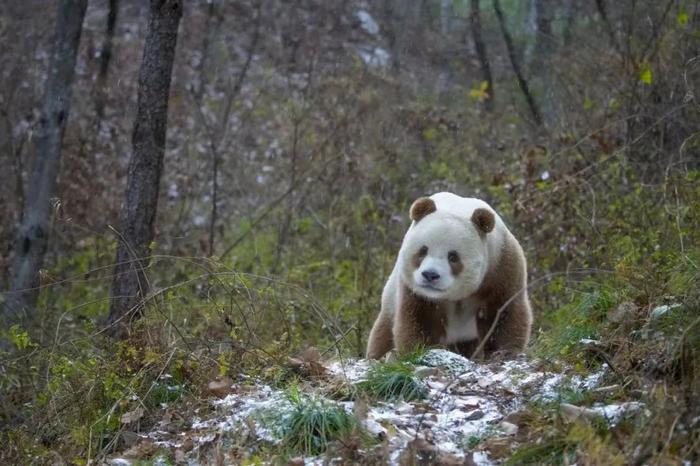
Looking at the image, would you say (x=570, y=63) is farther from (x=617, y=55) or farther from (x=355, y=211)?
(x=355, y=211)

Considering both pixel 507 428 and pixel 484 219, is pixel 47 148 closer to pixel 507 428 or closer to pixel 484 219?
pixel 484 219

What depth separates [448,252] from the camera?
6.17m

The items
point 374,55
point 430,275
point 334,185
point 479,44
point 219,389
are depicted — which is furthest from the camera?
point 374,55

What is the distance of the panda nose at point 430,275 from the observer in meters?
6.02

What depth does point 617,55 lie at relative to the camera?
11.9 meters

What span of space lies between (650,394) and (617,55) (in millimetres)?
8414

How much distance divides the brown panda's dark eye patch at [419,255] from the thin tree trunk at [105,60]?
855 centimetres

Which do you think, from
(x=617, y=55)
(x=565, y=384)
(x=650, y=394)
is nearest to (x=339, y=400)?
(x=565, y=384)

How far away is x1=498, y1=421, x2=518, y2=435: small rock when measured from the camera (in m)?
4.62

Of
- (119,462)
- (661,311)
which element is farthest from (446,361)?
(119,462)

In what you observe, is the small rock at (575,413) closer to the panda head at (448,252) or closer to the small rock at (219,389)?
the panda head at (448,252)

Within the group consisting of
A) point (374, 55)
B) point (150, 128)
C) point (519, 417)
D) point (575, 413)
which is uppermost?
point (374, 55)

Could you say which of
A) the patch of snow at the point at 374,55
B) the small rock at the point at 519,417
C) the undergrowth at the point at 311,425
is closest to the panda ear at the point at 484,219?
the small rock at the point at 519,417

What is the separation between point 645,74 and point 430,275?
5.72 meters
